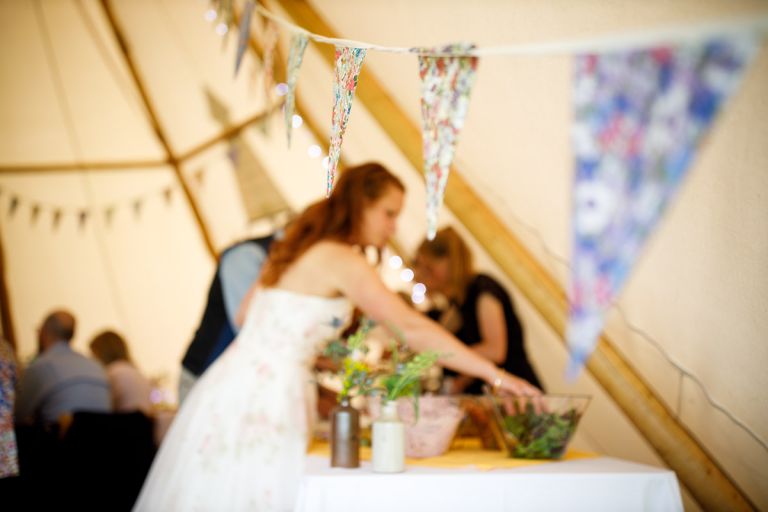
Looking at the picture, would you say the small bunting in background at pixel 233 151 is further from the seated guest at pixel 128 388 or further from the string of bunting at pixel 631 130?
the string of bunting at pixel 631 130

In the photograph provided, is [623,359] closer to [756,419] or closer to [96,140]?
[756,419]

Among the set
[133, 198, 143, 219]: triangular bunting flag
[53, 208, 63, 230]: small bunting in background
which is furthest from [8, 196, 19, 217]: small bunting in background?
[133, 198, 143, 219]: triangular bunting flag

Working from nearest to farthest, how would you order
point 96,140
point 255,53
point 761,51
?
point 761,51
point 255,53
point 96,140

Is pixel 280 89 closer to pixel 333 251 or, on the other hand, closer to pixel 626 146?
pixel 333 251

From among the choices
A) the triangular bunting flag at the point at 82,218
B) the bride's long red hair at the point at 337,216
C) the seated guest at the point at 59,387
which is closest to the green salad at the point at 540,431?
the bride's long red hair at the point at 337,216

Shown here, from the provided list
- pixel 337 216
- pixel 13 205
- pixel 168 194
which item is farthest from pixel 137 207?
pixel 337 216

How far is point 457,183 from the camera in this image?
267 centimetres

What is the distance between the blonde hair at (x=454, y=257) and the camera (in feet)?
9.83

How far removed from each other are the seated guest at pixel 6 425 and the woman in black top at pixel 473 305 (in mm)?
1360

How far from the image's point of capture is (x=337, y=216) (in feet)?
6.79

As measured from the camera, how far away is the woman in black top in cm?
278

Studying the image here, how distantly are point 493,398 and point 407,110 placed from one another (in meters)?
1.41

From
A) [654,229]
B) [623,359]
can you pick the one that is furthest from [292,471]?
[654,229]

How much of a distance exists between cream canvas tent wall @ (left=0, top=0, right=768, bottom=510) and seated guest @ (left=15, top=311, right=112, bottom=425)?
5.48 ft
